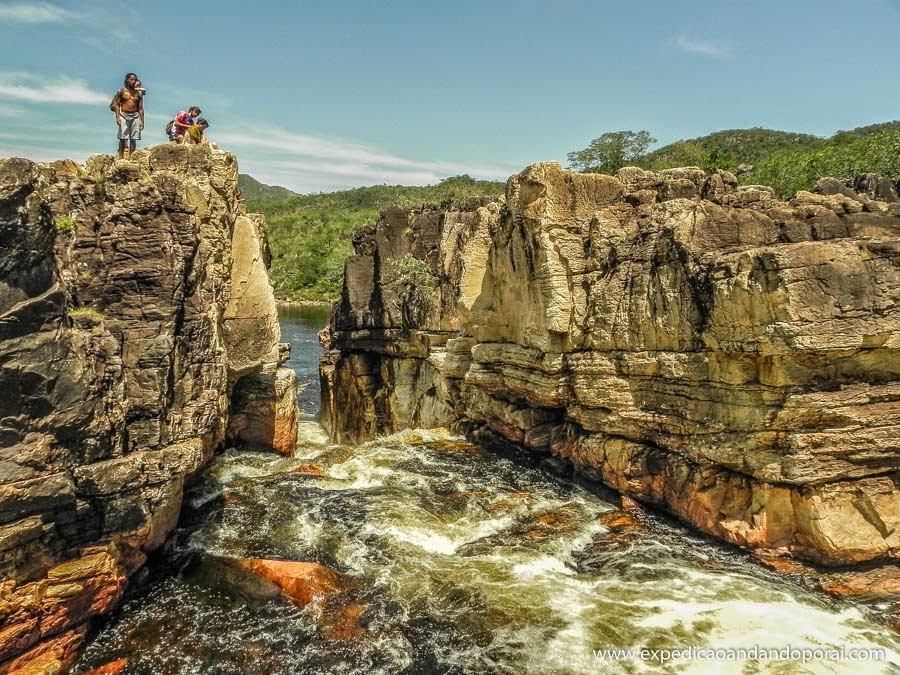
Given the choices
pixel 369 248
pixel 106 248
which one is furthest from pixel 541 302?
pixel 369 248

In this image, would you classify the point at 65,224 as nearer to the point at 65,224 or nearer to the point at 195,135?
the point at 65,224

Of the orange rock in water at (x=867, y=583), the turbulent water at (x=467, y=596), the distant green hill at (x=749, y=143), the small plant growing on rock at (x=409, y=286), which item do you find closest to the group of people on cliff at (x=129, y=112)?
the turbulent water at (x=467, y=596)

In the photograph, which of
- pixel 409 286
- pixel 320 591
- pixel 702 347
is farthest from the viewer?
pixel 409 286

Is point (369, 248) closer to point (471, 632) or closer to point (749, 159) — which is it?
point (471, 632)

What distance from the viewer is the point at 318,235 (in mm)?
112625

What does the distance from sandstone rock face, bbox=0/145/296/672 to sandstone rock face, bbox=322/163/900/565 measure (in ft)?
30.7

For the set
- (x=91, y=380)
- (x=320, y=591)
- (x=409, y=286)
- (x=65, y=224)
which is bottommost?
(x=320, y=591)

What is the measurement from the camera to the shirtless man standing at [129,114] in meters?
13.9

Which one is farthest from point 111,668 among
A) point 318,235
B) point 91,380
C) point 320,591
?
point 318,235

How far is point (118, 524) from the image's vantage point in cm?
934

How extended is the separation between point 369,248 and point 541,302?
14.3m

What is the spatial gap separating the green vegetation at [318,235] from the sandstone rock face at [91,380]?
57.9 meters

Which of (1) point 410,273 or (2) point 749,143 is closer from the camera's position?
(1) point 410,273

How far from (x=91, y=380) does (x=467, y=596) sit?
757cm
